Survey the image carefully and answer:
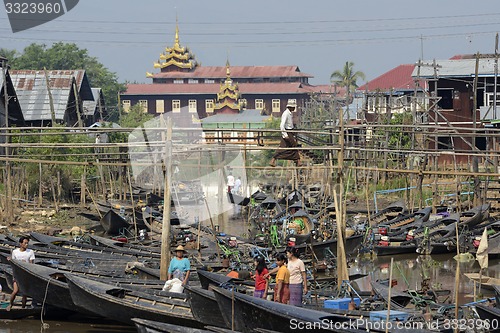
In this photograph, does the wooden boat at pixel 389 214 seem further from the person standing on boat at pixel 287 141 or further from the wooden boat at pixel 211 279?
the wooden boat at pixel 211 279

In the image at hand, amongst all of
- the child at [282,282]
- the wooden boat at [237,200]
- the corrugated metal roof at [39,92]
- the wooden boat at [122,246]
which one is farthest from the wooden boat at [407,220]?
the corrugated metal roof at [39,92]

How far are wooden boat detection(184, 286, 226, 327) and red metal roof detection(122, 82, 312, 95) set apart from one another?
57870 millimetres

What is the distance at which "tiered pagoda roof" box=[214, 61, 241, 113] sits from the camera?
216 ft

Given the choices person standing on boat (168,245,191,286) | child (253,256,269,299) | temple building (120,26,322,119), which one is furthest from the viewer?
temple building (120,26,322,119)

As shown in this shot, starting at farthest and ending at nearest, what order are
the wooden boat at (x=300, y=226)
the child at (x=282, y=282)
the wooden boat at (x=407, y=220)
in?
1. the wooden boat at (x=407, y=220)
2. the wooden boat at (x=300, y=226)
3. the child at (x=282, y=282)

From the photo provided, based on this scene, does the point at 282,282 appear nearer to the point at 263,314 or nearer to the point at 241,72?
the point at 263,314

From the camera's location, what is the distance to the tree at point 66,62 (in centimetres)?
6488

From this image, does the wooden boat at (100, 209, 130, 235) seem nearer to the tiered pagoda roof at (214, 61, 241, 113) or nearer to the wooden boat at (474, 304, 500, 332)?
the wooden boat at (474, 304, 500, 332)

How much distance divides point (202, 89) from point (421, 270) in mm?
53083

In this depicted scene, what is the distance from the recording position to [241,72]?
74.1m

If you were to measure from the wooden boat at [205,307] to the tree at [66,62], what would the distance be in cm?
5410

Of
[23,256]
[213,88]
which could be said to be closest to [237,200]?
[23,256]

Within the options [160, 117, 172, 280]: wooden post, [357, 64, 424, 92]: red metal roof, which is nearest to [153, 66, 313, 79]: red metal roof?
[357, 64, 424, 92]: red metal roof

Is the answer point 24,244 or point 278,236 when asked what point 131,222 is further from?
point 24,244
